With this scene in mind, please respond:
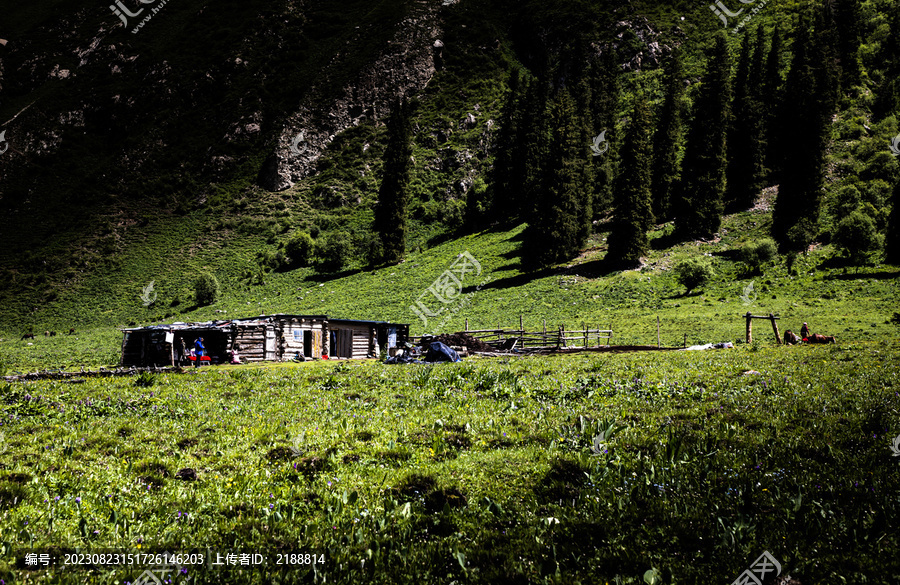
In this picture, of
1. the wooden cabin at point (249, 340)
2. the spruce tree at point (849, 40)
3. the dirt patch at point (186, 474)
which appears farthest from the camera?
the spruce tree at point (849, 40)

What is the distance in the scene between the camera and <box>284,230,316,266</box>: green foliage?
8712 cm

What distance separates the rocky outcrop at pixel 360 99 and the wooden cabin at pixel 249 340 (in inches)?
3406

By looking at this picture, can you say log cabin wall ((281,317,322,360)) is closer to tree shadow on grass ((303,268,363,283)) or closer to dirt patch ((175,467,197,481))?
dirt patch ((175,467,197,481))

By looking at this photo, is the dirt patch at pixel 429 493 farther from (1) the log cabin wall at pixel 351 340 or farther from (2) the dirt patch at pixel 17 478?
(1) the log cabin wall at pixel 351 340

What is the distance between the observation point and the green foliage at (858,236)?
50125mm

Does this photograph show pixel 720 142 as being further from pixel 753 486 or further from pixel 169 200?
pixel 169 200

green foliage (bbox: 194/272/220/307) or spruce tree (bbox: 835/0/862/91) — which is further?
spruce tree (bbox: 835/0/862/91)

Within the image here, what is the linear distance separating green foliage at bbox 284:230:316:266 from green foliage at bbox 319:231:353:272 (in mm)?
3674

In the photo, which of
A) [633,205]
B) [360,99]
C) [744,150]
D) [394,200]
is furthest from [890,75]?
[360,99]

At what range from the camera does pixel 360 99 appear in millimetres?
138250

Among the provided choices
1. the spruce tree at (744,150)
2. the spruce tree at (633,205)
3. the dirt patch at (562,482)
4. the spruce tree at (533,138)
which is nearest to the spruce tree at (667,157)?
the spruce tree at (633,205)

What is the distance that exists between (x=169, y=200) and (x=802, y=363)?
13158cm

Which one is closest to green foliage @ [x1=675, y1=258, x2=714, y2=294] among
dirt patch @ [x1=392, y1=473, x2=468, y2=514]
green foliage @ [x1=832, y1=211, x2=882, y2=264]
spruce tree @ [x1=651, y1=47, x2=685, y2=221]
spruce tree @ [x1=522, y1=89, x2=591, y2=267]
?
green foliage @ [x1=832, y1=211, x2=882, y2=264]

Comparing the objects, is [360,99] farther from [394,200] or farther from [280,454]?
[280,454]
